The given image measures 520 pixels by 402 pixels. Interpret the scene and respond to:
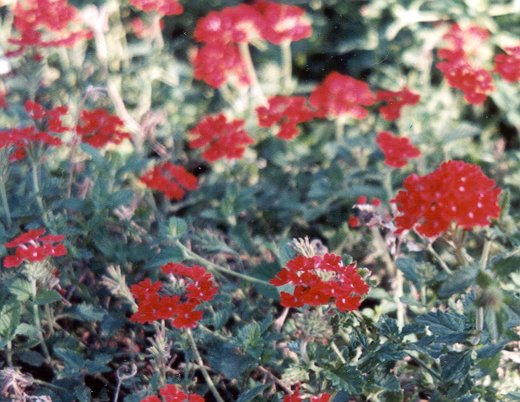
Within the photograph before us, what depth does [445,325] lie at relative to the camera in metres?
1.85

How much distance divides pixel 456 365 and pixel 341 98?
172 cm

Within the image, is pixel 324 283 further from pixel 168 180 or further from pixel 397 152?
pixel 168 180

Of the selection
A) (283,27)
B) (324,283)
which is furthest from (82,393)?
(283,27)

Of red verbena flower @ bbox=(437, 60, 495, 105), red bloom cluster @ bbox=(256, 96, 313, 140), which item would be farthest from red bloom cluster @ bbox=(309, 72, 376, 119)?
red verbena flower @ bbox=(437, 60, 495, 105)

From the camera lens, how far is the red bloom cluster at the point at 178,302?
1932mm

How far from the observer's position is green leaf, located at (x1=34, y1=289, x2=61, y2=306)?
2195 mm

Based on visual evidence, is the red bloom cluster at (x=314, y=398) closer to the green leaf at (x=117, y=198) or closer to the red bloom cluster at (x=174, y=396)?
the red bloom cluster at (x=174, y=396)

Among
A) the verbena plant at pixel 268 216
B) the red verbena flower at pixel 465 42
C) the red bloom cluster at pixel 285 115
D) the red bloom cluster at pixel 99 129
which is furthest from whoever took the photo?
the red verbena flower at pixel 465 42

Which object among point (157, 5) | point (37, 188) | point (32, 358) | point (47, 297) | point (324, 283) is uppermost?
point (157, 5)

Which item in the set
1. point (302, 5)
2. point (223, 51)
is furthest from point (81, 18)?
point (302, 5)

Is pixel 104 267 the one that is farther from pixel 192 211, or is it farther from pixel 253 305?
pixel 192 211

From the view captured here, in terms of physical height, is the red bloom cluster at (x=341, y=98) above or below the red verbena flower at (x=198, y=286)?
below

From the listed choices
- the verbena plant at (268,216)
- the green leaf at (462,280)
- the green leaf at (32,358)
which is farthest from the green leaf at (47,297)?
the green leaf at (462,280)

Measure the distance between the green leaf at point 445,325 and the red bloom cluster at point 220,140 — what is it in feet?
4.11
